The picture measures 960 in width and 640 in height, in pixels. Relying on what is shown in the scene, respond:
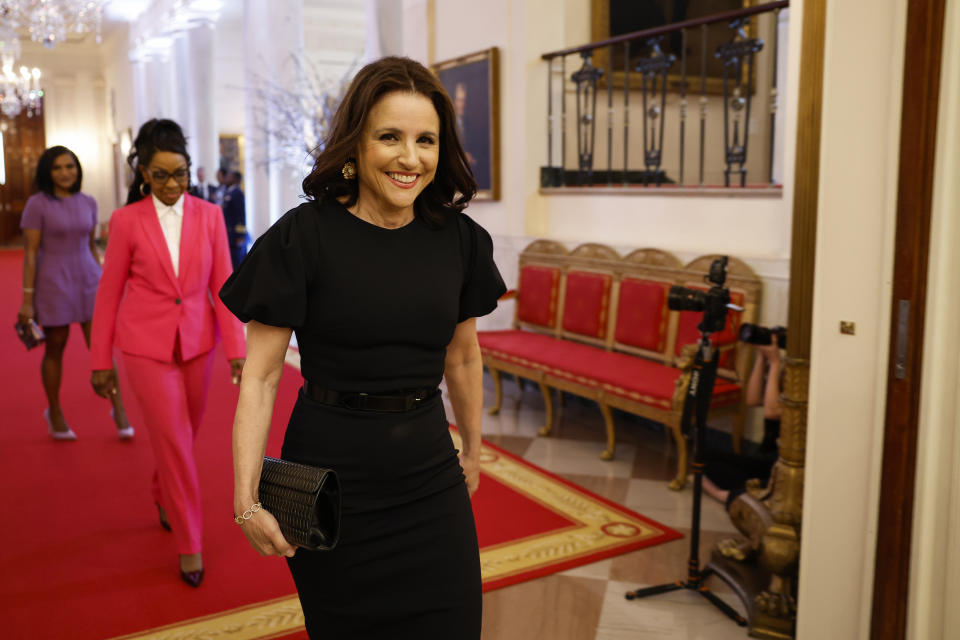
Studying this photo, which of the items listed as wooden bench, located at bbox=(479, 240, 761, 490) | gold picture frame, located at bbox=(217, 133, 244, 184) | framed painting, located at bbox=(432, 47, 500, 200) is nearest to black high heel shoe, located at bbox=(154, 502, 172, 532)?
wooden bench, located at bbox=(479, 240, 761, 490)

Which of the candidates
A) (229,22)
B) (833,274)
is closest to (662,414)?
(833,274)

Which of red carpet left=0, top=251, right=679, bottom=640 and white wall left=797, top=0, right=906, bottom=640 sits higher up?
white wall left=797, top=0, right=906, bottom=640

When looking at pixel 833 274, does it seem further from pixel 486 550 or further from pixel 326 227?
pixel 486 550

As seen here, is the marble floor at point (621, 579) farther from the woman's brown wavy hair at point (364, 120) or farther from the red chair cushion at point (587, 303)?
the woman's brown wavy hair at point (364, 120)

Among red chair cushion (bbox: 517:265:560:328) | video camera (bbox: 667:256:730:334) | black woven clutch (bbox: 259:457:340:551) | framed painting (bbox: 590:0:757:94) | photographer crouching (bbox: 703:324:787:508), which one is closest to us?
black woven clutch (bbox: 259:457:340:551)

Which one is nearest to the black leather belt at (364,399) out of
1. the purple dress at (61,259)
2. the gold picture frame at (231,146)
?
the purple dress at (61,259)

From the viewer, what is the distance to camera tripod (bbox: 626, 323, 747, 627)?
3.57 meters

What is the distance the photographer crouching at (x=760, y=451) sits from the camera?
4.82 metres

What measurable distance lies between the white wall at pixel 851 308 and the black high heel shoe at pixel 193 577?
2.29 m

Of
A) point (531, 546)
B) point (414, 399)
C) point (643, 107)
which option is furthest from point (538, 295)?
point (414, 399)

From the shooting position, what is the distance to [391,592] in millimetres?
2008

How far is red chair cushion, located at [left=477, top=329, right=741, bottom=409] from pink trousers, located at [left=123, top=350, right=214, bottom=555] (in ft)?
7.99

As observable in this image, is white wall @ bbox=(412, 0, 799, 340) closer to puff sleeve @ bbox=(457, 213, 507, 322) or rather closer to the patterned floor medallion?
the patterned floor medallion

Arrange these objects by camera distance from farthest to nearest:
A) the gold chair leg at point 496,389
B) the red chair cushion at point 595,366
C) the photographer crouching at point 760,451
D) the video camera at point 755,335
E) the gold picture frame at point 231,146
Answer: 1. the gold picture frame at point 231,146
2. the gold chair leg at point 496,389
3. the red chair cushion at point 595,366
4. the photographer crouching at point 760,451
5. the video camera at point 755,335
